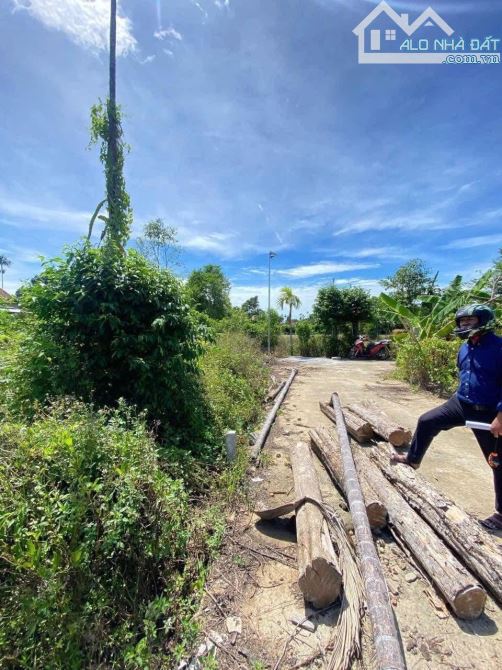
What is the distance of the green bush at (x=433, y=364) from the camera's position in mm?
7953

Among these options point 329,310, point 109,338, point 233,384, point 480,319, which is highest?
point 329,310

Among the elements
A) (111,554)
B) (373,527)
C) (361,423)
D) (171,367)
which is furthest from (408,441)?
(111,554)

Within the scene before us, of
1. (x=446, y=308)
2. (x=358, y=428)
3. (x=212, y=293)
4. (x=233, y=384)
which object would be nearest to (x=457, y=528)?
(x=358, y=428)

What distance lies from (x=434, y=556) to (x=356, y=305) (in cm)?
1764

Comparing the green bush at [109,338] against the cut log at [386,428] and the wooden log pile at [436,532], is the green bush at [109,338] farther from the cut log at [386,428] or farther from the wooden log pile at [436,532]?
the cut log at [386,428]

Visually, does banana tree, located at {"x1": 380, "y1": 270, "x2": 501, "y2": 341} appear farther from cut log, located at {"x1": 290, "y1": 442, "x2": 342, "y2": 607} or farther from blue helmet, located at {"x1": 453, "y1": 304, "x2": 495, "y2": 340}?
cut log, located at {"x1": 290, "y1": 442, "x2": 342, "y2": 607}

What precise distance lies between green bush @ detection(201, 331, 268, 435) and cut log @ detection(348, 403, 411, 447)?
7.03 feet

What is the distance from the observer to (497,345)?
106 inches

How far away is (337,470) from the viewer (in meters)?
3.50

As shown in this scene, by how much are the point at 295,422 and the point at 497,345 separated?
388 cm

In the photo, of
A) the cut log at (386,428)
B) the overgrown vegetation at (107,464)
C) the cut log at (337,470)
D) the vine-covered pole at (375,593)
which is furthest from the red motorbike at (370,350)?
the vine-covered pole at (375,593)

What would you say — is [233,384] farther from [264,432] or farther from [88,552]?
[88,552]

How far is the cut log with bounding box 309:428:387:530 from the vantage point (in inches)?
107

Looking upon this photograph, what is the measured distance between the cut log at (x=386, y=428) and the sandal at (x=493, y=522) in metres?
1.34
